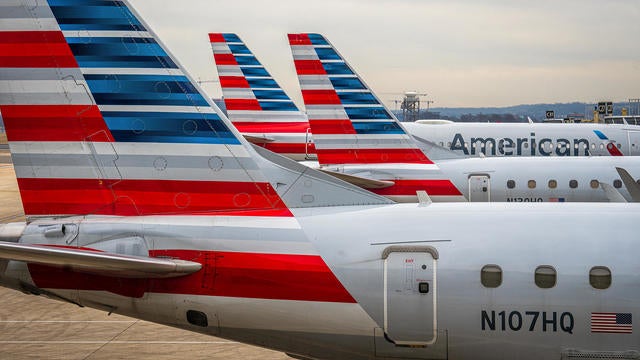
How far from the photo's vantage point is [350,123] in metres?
26.1

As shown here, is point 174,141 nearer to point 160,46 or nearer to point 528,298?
point 160,46

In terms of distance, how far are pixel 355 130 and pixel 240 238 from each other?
16380mm

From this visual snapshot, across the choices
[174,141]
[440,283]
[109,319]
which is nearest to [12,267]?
[174,141]

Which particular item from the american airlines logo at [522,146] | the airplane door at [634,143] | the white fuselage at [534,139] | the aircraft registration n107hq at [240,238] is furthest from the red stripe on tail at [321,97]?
the aircraft registration n107hq at [240,238]

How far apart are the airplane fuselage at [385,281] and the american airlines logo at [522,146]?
23.8 metres

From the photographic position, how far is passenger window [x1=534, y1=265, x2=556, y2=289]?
9.24m

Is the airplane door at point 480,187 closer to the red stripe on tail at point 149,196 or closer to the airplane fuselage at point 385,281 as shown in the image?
the airplane fuselage at point 385,281

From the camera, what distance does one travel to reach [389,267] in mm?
9555

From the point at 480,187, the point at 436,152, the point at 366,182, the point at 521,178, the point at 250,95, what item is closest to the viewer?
the point at 366,182

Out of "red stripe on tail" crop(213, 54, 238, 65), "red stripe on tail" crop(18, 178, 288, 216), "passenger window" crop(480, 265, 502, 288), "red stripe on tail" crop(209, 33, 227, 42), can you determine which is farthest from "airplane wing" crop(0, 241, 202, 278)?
"red stripe on tail" crop(209, 33, 227, 42)

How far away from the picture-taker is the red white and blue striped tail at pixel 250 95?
40531 mm

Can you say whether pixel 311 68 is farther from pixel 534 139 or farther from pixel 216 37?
pixel 216 37

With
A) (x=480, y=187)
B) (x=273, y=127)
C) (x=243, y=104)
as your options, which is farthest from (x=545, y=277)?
(x=243, y=104)

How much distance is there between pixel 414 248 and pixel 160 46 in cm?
434
